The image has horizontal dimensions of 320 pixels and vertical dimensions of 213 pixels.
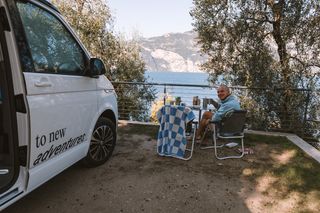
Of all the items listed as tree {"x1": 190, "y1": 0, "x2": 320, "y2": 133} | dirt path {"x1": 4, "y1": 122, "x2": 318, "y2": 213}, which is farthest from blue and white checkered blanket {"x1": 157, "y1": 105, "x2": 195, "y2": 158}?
tree {"x1": 190, "y1": 0, "x2": 320, "y2": 133}

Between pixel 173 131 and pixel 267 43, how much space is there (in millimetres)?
5540

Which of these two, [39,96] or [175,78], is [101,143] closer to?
[39,96]

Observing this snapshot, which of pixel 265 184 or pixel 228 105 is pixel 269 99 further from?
pixel 265 184

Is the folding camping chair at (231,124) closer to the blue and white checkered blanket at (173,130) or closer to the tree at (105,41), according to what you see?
the blue and white checkered blanket at (173,130)

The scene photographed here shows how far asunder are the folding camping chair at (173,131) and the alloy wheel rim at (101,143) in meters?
0.86

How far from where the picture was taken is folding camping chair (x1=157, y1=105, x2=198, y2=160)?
424 cm

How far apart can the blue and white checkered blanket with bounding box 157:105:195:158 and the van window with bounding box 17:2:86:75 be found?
1.60m

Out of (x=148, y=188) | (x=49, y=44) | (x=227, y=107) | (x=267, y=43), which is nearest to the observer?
(x=49, y=44)

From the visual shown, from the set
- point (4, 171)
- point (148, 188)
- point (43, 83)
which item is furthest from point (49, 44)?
point (148, 188)

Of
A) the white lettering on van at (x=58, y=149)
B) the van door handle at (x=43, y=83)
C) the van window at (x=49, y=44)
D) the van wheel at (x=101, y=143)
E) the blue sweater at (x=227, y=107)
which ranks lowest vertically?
the van wheel at (x=101, y=143)

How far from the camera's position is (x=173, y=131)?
4.36m

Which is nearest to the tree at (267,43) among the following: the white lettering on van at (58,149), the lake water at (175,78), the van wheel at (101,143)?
the lake water at (175,78)

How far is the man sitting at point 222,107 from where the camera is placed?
4645mm

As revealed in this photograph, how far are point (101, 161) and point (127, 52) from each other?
35.6 ft
